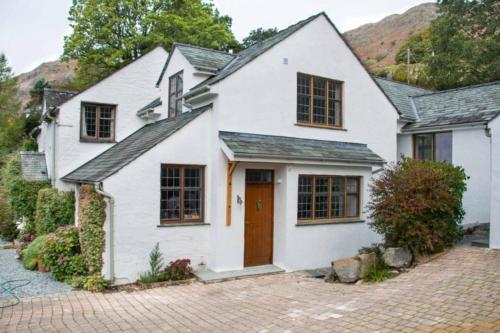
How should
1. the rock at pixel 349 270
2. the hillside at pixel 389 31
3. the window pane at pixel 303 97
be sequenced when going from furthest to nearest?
the hillside at pixel 389 31 → the window pane at pixel 303 97 → the rock at pixel 349 270

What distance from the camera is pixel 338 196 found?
14.0 m

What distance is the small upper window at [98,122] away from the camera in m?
18.0

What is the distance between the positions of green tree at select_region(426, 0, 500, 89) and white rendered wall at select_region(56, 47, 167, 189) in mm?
22258

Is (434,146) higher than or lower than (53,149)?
higher

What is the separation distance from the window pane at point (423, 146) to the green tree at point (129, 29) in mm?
20036

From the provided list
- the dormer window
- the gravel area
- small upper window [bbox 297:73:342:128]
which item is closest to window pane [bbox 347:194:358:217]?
small upper window [bbox 297:73:342:128]

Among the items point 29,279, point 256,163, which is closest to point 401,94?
point 256,163

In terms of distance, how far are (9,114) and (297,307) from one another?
37578mm

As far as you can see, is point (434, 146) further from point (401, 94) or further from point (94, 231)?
point (94, 231)

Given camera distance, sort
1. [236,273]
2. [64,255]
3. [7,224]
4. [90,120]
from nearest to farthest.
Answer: [64,255] → [236,273] → [90,120] → [7,224]

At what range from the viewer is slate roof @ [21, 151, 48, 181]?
1892 cm

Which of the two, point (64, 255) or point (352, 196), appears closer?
point (64, 255)

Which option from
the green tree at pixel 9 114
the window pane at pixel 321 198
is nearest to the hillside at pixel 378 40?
the green tree at pixel 9 114

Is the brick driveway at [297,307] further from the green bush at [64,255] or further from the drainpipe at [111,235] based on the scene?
the green bush at [64,255]
